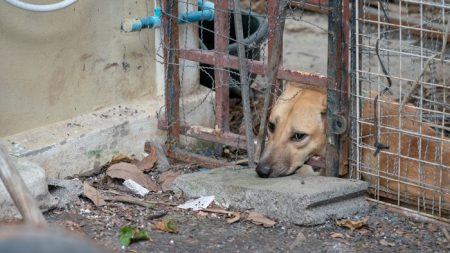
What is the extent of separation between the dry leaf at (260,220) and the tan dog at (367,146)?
0.42 meters

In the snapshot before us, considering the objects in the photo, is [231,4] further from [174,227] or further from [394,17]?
[394,17]

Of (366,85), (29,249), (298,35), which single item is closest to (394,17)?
(298,35)

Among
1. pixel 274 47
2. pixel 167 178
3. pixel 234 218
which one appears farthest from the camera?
pixel 167 178

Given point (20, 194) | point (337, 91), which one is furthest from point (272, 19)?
point (20, 194)

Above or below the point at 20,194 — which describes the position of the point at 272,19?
above

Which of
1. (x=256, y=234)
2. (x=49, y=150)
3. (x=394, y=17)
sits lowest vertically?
(x=256, y=234)

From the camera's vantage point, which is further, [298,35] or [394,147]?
[298,35]

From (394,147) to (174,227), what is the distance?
1.38m

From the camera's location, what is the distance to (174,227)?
5.03m

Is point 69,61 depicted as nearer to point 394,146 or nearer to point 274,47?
point 274,47

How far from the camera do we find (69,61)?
5.79 meters

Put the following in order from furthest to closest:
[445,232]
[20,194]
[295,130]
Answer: [295,130]
[445,232]
[20,194]

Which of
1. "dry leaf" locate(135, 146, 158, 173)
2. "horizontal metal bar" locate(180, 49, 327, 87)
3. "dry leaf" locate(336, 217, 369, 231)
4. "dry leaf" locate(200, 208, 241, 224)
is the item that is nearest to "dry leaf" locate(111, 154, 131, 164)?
"dry leaf" locate(135, 146, 158, 173)

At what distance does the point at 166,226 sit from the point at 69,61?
1.35 meters
